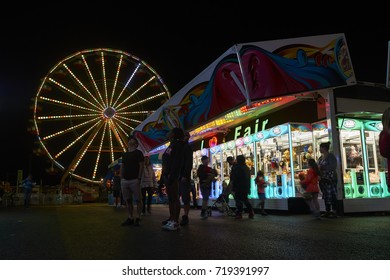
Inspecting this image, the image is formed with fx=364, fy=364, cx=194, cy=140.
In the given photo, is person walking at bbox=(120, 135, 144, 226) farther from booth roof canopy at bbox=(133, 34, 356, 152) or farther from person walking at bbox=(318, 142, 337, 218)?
person walking at bbox=(318, 142, 337, 218)

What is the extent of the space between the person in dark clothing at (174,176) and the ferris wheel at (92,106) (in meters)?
19.3

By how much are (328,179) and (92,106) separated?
19.7 m

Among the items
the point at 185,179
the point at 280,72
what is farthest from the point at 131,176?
the point at 280,72

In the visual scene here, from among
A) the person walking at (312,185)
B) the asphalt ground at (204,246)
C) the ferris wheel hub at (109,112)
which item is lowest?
the asphalt ground at (204,246)

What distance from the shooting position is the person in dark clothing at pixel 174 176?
199 inches

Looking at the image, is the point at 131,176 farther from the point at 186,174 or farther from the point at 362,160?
the point at 362,160

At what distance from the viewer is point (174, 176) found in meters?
5.07

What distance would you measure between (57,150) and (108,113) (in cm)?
402

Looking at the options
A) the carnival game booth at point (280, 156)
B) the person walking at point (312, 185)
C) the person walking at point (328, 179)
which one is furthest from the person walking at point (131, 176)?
the carnival game booth at point (280, 156)

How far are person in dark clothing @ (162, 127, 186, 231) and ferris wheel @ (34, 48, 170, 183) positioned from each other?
1932 centimetres

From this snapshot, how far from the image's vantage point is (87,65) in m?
24.1

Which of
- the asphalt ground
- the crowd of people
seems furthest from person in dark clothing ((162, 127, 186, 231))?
the asphalt ground

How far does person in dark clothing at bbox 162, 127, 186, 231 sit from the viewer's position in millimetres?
5051

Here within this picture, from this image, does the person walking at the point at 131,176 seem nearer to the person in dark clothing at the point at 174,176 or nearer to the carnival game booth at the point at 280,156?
the person in dark clothing at the point at 174,176
